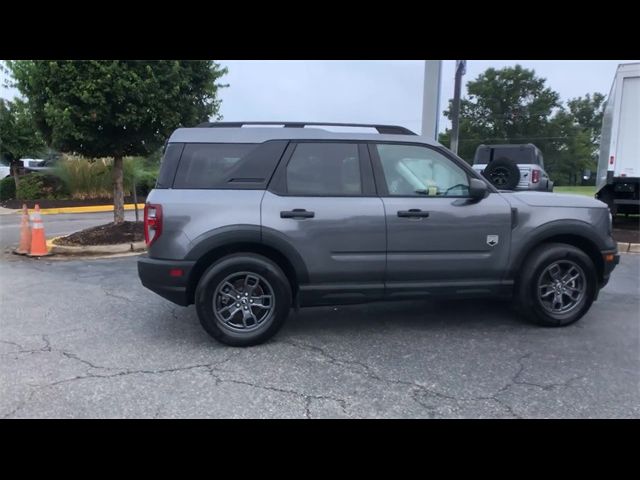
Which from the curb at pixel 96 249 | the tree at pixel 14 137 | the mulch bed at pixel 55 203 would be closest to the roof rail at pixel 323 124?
the curb at pixel 96 249

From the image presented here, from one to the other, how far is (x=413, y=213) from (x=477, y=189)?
24.9 inches

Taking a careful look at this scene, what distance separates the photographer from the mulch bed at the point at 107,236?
360 inches

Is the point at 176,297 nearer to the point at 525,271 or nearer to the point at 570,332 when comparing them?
the point at 525,271

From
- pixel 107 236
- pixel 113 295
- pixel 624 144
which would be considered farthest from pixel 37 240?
pixel 624 144

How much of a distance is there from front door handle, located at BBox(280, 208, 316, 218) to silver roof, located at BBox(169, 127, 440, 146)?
2.32 ft

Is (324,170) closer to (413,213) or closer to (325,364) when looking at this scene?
(413,213)

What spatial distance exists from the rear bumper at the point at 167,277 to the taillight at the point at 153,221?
21 centimetres

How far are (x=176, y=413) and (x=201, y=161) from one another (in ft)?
7.19

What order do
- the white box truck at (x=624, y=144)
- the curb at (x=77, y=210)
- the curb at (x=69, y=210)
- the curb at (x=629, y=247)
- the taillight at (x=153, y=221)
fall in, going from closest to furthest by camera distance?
the taillight at (x=153, y=221) → the curb at (x=629, y=247) → the white box truck at (x=624, y=144) → the curb at (x=69, y=210) → the curb at (x=77, y=210)

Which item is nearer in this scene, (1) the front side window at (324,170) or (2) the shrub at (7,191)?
(1) the front side window at (324,170)

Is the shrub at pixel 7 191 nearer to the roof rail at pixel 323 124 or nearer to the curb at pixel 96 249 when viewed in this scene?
the curb at pixel 96 249

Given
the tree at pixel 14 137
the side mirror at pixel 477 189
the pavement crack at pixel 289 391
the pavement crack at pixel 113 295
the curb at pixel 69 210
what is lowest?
the pavement crack at pixel 289 391

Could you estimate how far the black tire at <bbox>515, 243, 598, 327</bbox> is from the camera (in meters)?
4.66

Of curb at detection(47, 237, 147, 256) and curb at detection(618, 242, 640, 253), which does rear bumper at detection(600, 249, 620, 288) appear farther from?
curb at detection(47, 237, 147, 256)
